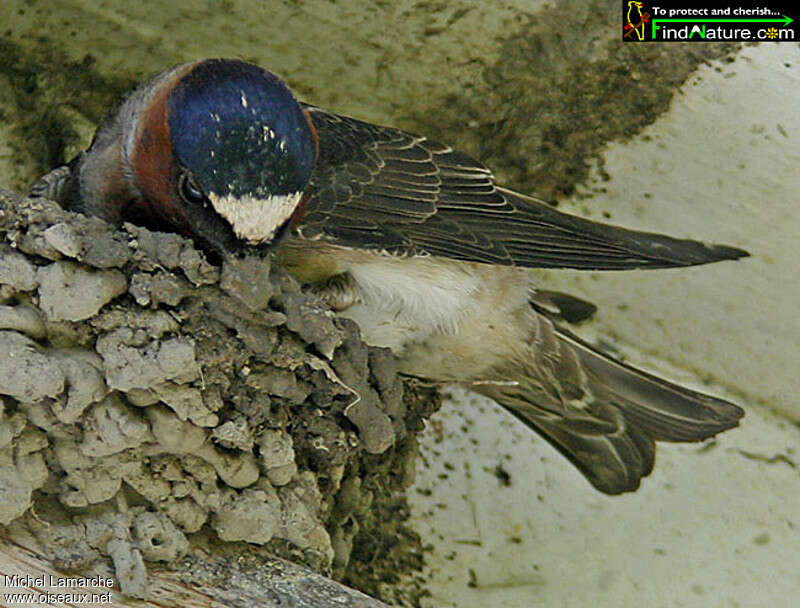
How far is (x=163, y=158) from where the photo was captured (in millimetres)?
2746

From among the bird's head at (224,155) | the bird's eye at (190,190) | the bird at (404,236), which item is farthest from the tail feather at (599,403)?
the bird's eye at (190,190)

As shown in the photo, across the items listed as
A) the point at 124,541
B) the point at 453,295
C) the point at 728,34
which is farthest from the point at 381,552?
the point at 728,34

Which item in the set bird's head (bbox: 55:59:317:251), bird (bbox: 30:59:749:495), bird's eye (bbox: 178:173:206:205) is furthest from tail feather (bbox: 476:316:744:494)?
bird's eye (bbox: 178:173:206:205)

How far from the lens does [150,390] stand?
8.47 ft

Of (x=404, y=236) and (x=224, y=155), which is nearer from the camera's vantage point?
(x=224, y=155)

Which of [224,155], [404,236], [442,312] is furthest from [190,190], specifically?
[442,312]

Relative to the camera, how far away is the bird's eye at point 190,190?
2.66 m

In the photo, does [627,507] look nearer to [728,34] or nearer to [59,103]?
[728,34]

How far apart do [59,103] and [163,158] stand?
122 centimetres

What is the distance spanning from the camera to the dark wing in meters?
3.04

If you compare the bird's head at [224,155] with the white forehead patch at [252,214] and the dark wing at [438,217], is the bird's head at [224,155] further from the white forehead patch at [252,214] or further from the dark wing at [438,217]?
the dark wing at [438,217]

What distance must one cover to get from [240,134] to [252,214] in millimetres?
162
